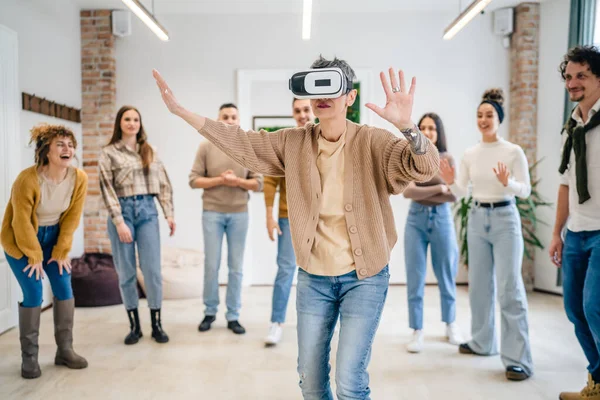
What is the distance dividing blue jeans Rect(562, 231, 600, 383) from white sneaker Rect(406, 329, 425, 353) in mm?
1015

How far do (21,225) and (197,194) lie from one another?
9.11 ft

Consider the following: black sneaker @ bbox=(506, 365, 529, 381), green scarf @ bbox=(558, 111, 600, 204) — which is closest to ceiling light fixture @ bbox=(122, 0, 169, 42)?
green scarf @ bbox=(558, 111, 600, 204)

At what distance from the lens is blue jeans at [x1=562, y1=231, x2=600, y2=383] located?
2357 mm

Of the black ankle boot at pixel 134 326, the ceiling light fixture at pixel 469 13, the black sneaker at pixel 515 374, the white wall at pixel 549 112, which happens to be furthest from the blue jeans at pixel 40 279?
the white wall at pixel 549 112

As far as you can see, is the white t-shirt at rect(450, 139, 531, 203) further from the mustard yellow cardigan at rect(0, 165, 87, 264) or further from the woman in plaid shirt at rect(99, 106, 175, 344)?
the mustard yellow cardigan at rect(0, 165, 87, 264)

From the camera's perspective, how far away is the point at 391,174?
184 centimetres

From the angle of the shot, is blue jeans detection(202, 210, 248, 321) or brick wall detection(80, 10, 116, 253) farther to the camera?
brick wall detection(80, 10, 116, 253)

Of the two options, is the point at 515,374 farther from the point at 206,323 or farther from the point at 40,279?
the point at 40,279

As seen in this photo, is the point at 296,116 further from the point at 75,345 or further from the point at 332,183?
the point at 75,345

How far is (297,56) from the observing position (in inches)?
217

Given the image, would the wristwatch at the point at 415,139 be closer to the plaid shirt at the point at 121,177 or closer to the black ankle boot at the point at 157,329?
the plaid shirt at the point at 121,177

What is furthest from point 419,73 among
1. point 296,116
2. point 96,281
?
point 96,281

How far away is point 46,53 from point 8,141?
111 centimetres

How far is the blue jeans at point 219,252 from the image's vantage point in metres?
3.80
